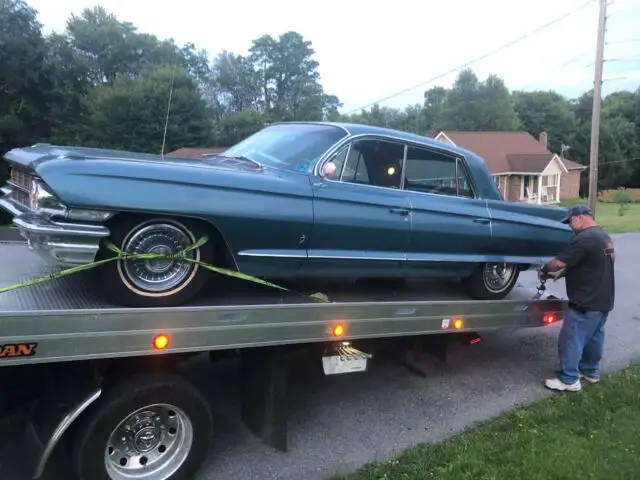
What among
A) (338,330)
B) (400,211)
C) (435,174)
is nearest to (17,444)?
(338,330)

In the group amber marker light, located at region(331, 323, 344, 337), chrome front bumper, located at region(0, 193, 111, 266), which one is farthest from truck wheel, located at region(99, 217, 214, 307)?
amber marker light, located at region(331, 323, 344, 337)

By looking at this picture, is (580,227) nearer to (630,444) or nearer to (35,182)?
(630,444)

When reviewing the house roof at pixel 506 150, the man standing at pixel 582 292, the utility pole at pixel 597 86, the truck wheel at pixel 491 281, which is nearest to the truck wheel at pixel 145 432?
the truck wheel at pixel 491 281

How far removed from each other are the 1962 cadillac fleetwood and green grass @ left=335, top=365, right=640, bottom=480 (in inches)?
48.3

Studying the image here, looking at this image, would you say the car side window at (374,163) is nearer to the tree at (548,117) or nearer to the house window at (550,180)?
→ the house window at (550,180)

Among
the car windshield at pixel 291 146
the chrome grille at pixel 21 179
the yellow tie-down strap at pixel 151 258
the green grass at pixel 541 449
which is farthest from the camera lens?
the car windshield at pixel 291 146

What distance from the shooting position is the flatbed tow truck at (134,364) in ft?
9.50

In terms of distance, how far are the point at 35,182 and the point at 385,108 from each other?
83.1 metres

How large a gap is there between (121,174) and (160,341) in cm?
98

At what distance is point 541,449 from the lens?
152 inches

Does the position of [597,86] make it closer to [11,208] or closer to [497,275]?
[497,275]

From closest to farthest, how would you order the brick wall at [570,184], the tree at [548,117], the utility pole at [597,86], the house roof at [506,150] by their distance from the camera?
the utility pole at [597,86] → the house roof at [506,150] → the brick wall at [570,184] → the tree at [548,117]

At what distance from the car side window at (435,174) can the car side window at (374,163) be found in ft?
0.37

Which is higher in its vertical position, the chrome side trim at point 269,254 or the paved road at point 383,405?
the chrome side trim at point 269,254
